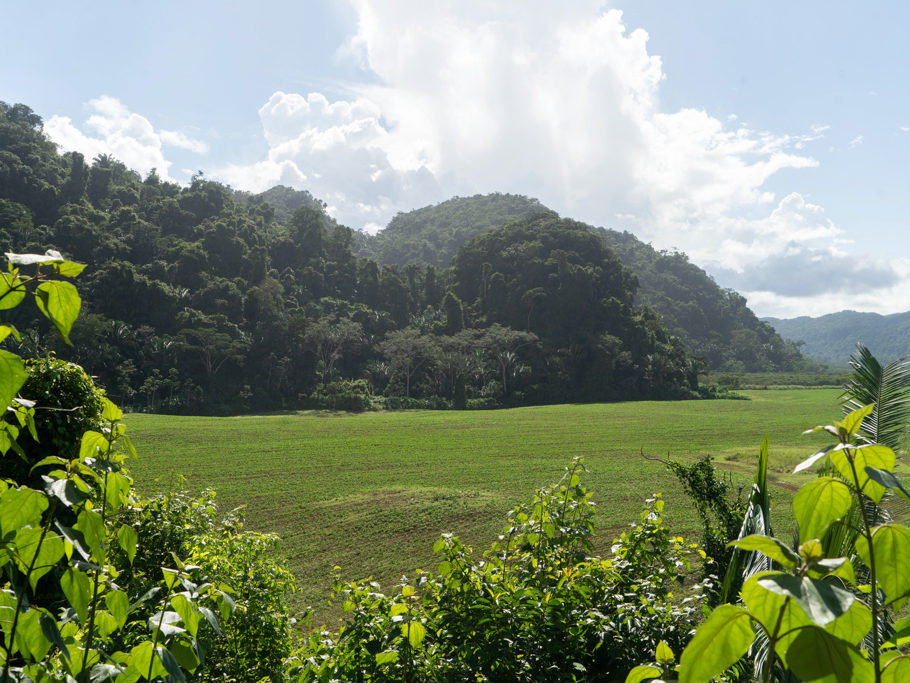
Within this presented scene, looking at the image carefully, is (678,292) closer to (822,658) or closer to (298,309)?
(298,309)

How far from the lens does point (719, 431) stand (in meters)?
27.2

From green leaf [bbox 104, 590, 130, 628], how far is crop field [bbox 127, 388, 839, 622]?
4205 mm

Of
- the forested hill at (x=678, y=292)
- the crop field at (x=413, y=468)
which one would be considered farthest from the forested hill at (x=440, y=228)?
the crop field at (x=413, y=468)

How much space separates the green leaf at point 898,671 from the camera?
2.16ft

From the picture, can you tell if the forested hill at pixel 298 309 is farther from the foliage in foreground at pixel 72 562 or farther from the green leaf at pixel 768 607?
the green leaf at pixel 768 607

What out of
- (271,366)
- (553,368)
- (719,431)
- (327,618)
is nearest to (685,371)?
(553,368)

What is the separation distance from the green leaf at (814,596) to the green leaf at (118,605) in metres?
1.21

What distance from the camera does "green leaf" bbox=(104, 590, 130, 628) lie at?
1.18 meters

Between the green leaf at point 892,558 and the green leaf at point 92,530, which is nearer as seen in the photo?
the green leaf at point 892,558

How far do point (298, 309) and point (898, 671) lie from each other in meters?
46.8

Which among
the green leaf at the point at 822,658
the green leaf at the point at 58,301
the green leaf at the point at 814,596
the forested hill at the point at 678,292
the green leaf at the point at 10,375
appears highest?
the forested hill at the point at 678,292

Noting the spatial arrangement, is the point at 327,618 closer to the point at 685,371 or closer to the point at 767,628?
the point at 767,628

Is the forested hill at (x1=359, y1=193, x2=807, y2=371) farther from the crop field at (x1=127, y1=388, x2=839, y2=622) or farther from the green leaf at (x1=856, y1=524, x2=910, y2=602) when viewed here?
the green leaf at (x1=856, y1=524, x2=910, y2=602)

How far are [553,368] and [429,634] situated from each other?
4461 centimetres
